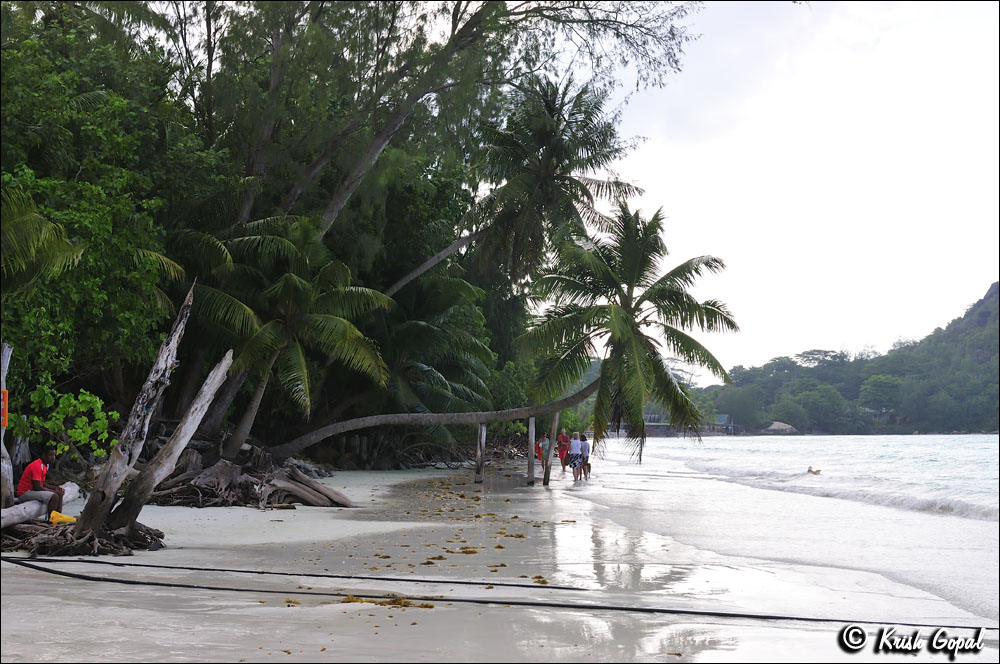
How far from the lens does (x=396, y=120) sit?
1706 centimetres

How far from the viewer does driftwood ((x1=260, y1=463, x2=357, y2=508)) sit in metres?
14.1

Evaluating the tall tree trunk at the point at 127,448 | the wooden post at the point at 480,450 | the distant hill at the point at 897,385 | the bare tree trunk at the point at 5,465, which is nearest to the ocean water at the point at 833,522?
the wooden post at the point at 480,450

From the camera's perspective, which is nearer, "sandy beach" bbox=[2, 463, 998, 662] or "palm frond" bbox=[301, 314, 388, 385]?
"sandy beach" bbox=[2, 463, 998, 662]

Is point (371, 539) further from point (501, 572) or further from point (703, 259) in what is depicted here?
point (703, 259)

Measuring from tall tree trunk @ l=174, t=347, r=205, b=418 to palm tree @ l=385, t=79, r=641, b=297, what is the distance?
6.09 m

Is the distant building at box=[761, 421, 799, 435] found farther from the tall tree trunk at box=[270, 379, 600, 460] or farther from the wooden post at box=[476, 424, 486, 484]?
the tall tree trunk at box=[270, 379, 600, 460]

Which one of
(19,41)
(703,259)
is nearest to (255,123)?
(19,41)

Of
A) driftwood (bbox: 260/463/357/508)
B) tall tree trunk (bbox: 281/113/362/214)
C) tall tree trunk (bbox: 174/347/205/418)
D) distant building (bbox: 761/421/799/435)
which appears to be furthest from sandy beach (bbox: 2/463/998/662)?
distant building (bbox: 761/421/799/435)

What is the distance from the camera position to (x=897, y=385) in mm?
59812

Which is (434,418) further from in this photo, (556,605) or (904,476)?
(904,476)

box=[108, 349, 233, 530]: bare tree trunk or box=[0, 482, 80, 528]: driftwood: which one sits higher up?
box=[108, 349, 233, 530]: bare tree trunk

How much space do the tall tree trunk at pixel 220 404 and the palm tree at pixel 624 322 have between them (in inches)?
237

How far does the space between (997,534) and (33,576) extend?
13819 millimetres

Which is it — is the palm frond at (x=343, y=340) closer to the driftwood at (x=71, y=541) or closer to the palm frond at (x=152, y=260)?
the palm frond at (x=152, y=260)
